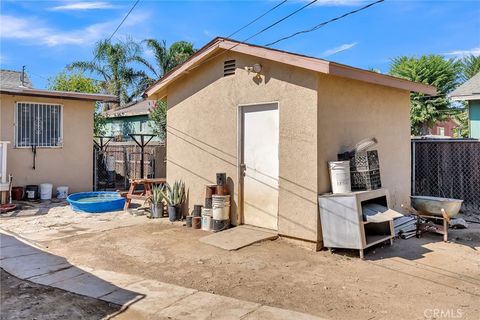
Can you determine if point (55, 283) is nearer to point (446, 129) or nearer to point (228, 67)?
point (228, 67)

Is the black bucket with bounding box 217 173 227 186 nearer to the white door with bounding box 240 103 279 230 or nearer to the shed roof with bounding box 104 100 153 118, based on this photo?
the white door with bounding box 240 103 279 230

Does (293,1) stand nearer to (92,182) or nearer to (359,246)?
(359,246)

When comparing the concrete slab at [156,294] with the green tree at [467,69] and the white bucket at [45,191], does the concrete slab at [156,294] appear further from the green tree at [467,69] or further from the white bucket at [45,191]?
the green tree at [467,69]

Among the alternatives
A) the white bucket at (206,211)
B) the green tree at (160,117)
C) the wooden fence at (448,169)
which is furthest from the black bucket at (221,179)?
the green tree at (160,117)

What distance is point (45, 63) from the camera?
22.8 meters

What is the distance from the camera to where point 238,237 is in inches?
258

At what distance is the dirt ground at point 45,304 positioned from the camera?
3.65 m

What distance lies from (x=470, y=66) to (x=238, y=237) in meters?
22.3

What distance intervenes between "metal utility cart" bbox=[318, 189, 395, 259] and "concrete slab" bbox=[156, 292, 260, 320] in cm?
219

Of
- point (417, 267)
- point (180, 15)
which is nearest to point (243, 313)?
point (417, 267)

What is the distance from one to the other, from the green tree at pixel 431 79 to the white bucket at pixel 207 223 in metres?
17.1

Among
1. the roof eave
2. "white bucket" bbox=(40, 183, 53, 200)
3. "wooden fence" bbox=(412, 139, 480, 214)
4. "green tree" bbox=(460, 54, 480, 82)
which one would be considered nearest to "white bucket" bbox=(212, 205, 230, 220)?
"wooden fence" bbox=(412, 139, 480, 214)

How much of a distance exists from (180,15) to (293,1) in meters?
3.43

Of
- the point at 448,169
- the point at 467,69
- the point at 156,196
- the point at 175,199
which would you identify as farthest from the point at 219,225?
the point at 467,69
